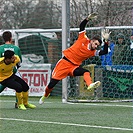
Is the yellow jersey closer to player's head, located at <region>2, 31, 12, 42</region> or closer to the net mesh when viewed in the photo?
player's head, located at <region>2, 31, 12, 42</region>

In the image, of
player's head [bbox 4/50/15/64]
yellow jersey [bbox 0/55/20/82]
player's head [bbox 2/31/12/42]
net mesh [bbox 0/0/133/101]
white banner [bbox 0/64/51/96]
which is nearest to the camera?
player's head [bbox 4/50/15/64]

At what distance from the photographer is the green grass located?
30.0ft

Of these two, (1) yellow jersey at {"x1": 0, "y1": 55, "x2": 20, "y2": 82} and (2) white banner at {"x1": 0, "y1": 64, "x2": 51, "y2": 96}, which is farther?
(2) white banner at {"x1": 0, "y1": 64, "x2": 51, "y2": 96}

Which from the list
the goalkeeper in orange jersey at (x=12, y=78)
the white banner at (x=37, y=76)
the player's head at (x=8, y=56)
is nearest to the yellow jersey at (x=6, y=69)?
the goalkeeper in orange jersey at (x=12, y=78)

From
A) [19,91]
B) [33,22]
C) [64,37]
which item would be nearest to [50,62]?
[64,37]

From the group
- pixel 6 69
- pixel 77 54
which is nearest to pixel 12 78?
pixel 6 69

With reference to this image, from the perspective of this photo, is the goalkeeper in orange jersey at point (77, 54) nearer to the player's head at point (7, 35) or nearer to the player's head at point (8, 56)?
the player's head at point (8, 56)

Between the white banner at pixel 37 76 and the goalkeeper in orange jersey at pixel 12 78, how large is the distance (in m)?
4.60

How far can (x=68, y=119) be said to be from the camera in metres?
10.5

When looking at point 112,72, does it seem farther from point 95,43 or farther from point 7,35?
point 7,35

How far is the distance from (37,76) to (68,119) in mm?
7489

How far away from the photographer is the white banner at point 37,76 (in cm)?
1783

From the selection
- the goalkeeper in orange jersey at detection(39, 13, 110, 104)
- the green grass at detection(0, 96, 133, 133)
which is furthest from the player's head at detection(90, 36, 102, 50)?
the green grass at detection(0, 96, 133, 133)

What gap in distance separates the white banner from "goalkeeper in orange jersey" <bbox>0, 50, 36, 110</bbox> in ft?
15.1
